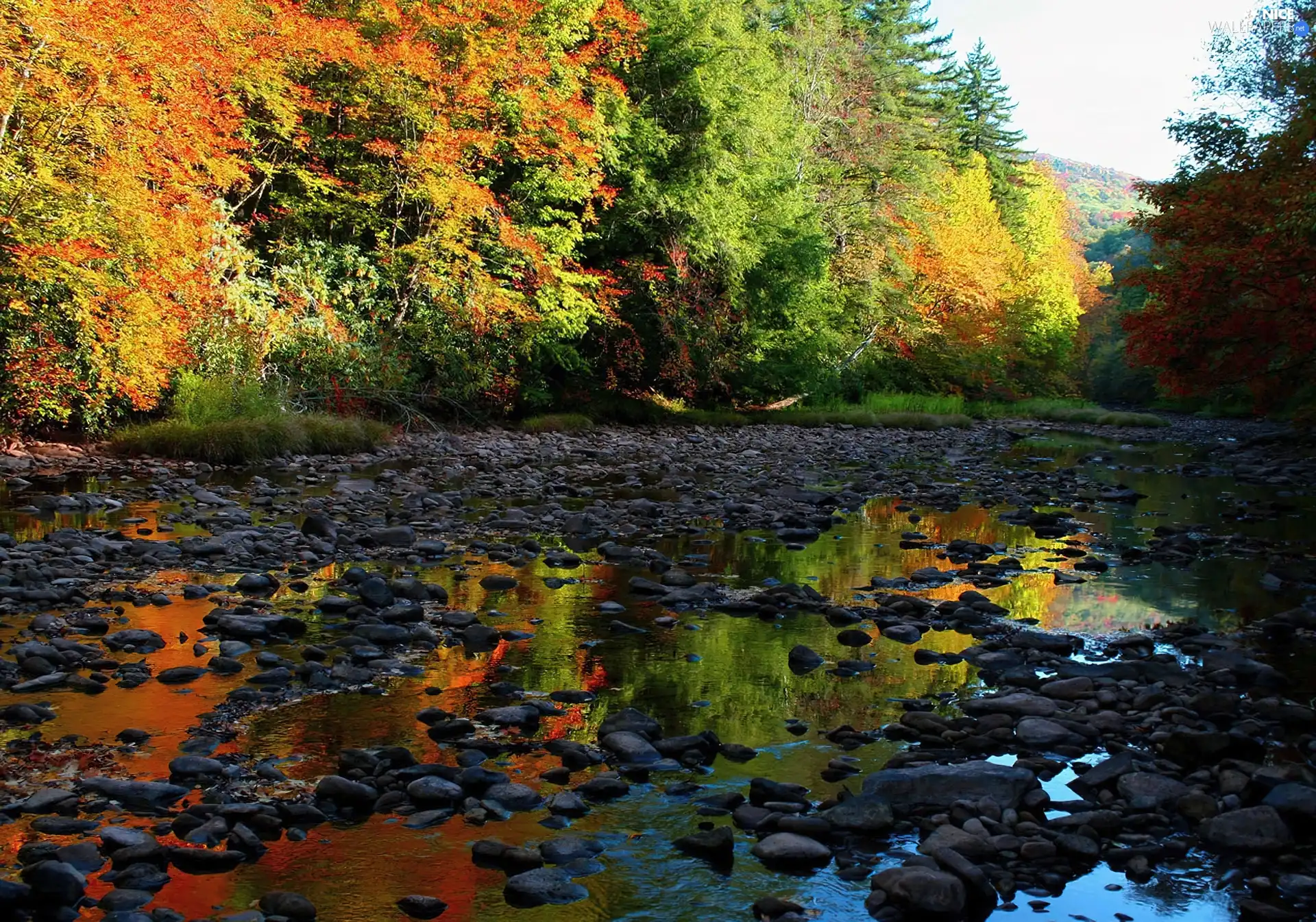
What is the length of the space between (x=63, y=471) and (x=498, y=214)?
1085 centimetres

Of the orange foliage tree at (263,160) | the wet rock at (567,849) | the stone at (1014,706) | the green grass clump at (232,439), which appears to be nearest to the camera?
the wet rock at (567,849)

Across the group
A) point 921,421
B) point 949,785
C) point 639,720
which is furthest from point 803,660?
point 921,421

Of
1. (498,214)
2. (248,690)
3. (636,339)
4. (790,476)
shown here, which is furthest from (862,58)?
(248,690)

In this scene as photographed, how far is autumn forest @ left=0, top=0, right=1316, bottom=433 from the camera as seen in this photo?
44.1ft

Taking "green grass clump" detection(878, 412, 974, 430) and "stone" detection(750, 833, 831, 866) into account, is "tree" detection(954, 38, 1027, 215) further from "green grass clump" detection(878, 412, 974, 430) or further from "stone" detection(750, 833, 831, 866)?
"stone" detection(750, 833, 831, 866)

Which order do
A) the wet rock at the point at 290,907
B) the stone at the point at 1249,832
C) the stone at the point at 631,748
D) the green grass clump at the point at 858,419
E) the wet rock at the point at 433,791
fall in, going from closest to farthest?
the wet rock at the point at 290,907, the stone at the point at 1249,832, the wet rock at the point at 433,791, the stone at the point at 631,748, the green grass clump at the point at 858,419

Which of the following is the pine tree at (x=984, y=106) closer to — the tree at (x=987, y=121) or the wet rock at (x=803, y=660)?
the tree at (x=987, y=121)

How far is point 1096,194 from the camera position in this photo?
164 meters

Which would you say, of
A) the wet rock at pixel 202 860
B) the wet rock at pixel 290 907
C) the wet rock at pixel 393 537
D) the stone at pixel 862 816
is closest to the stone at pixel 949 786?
the stone at pixel 862 816

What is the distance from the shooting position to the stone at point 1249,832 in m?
3.11

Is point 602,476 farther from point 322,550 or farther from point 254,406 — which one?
point 322,550

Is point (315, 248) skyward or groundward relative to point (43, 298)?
skyward

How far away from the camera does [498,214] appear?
21.3 meters

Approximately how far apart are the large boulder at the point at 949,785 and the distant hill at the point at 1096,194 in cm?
13040
